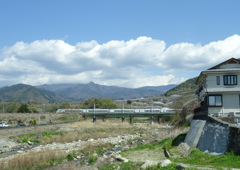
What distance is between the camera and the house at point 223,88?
36938 mm

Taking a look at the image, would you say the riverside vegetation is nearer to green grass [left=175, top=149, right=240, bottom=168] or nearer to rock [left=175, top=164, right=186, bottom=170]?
green grass [left=175, top=149, right=240, bottom=168]

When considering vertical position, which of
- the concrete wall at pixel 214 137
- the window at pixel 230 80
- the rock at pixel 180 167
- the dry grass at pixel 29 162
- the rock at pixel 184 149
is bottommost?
the dry grass at pixel 29 162

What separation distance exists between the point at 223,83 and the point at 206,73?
238 cm

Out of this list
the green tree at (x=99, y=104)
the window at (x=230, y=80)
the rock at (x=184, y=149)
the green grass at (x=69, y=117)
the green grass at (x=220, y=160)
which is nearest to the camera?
the green grass at (x=220, y=160)

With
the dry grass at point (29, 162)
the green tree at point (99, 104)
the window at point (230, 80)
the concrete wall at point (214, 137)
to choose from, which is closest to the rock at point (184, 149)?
the concrete wall at point (214, 137)

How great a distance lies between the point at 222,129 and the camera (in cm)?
2180

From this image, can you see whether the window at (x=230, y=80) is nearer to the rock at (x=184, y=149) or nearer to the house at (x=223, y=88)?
the house at (x=223, y=88)

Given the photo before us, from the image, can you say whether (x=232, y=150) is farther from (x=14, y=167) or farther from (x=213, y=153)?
(x=14, y=167)

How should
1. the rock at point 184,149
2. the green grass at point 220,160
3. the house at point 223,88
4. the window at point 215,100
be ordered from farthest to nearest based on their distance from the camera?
the window at point 215,100
the house at point 223,88
the rock at point 184,149
the green grass at point 220,160

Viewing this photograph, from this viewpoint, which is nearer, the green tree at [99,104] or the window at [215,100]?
the window at [215,100]

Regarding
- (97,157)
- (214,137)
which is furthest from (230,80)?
(97,157)

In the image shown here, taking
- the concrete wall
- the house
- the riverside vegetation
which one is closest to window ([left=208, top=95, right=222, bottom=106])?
the house

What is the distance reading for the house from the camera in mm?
36938

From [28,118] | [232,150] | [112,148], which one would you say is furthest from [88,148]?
[28,118]
